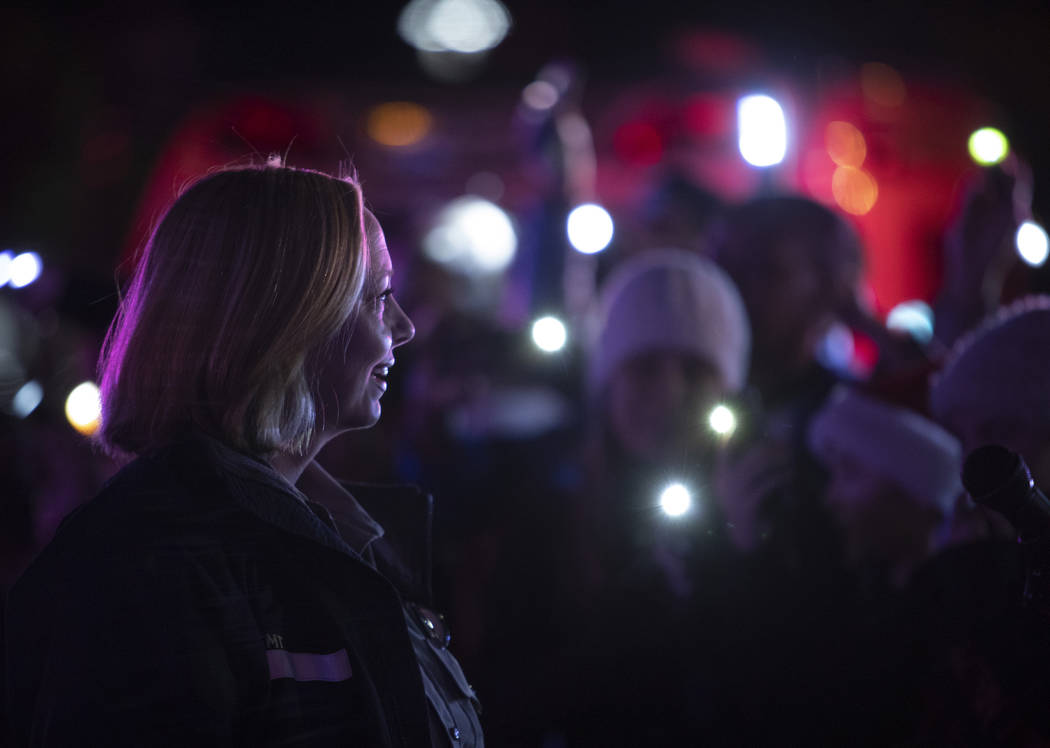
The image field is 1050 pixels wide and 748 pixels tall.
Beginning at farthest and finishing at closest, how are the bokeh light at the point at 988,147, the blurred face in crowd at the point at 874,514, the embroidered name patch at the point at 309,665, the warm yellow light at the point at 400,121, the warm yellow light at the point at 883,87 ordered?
the warm yellow light at the point at 400,121 → the warm yellow light at the point at 883,87 → the bokeh light at the point at 988,147 → the blurred face in crowd at the point at 874,514 → the embroidered name patch at the point at 309,665

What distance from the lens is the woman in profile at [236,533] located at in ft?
4.00

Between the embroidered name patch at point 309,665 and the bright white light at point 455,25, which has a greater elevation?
the bright white light at point 455,25

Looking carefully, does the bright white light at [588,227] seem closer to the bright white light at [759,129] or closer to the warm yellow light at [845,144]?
the bright white light at [759,129]

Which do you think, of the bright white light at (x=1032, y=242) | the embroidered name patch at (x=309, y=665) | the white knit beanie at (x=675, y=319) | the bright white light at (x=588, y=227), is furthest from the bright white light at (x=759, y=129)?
the embroidered name patch at (x=309, y=665)

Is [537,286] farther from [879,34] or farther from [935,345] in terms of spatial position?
[879,34]

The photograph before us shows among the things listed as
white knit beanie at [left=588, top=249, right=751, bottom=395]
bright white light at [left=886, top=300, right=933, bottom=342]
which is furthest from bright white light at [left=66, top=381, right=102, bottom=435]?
bright white light at [left=886, top=300, right=933, bottom=342]

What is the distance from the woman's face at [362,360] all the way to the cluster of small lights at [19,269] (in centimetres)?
292

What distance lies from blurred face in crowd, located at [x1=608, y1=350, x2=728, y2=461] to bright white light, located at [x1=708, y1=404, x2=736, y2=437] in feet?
0.21

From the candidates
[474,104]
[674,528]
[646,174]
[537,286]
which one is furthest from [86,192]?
[674,528]

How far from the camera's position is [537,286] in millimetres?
3996

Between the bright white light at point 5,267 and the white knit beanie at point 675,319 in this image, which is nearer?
the white knit beanie at point 675,319

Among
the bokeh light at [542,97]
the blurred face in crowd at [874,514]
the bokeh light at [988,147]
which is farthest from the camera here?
the bokeh light at [542,97]

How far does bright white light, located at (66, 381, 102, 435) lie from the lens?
349 centimetres

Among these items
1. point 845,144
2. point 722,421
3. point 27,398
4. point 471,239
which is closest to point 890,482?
point 722,421
